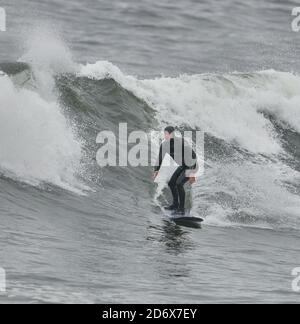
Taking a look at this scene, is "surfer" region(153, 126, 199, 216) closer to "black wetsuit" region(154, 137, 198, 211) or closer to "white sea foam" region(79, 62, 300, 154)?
"black wetsuit" region(154, 137, 198, 211)

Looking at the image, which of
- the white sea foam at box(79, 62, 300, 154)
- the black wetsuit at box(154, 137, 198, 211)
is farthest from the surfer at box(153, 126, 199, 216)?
the white sea foam at box(79, 62, 300, 154)

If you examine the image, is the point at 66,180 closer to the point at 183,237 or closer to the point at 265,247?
the point at 183,237

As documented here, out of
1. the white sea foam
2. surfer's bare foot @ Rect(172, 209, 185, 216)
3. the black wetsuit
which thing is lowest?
surfer's bare foot @ Rect(172, 209, 185, 216)

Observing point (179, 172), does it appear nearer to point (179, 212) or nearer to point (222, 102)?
point (179, 212)

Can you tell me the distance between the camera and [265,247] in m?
11.6

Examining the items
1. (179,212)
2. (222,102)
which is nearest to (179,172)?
(179,212)

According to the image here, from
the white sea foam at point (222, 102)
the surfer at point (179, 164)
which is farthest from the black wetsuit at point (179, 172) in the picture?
the white sea foam at point (222, 102)

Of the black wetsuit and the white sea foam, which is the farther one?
the white sea foam

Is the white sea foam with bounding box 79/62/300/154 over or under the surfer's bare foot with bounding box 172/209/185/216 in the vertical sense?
over

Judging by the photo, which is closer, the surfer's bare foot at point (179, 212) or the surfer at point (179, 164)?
the surfer's bare foot at point (179, 212)

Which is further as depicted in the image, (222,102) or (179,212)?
(222,102)

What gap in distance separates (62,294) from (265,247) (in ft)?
14.6

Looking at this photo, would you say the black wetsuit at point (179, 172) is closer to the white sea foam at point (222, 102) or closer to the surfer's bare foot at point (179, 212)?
the surfer's bare foot at point (179, 212)

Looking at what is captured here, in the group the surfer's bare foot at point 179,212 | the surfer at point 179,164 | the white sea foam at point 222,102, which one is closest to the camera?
the surfer's bare foot at point 179,212
